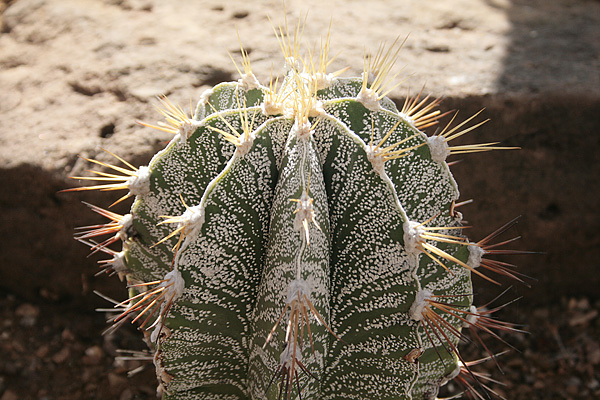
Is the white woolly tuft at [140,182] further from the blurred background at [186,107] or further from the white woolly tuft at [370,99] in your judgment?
the blurred background at [186,107]

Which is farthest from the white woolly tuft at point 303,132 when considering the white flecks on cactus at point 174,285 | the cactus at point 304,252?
the white flecks on cactus at point 174,285

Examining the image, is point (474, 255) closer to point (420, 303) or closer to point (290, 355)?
point (420, 303)

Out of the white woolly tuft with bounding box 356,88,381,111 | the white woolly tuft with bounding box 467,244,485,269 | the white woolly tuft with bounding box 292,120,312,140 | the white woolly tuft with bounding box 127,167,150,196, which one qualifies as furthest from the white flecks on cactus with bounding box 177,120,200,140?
the white woolly tuft with bounding box 467,244,485,269

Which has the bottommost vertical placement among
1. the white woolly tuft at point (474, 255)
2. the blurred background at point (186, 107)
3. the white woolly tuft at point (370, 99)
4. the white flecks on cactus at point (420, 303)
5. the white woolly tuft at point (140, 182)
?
the blurred background at point (186, 107)

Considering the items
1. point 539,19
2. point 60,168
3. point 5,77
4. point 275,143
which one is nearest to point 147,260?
point 275,143

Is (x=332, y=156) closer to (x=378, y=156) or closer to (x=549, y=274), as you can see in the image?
(x=378, y=156)
